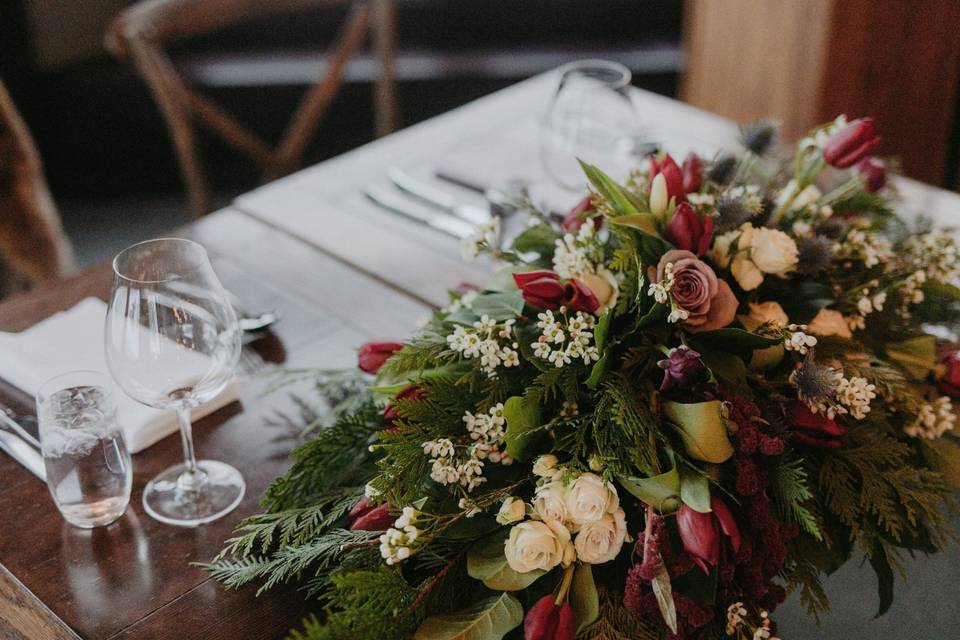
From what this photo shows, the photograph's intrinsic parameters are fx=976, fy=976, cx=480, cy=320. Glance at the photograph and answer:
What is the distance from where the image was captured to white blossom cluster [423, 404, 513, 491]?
0.79 metres

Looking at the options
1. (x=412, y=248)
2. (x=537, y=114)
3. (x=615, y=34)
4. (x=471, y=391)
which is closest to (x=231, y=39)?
(x=615, y=34)

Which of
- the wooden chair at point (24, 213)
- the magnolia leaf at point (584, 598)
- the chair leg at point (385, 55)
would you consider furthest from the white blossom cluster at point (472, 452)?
the chair leg at point (385, 55)

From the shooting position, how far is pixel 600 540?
0.75m

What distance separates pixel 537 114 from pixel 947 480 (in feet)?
3.43

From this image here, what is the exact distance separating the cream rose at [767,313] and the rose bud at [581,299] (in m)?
0.16

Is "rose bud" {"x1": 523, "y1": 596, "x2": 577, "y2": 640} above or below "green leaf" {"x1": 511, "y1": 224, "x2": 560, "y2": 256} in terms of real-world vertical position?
below

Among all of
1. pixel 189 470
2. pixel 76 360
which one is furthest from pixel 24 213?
pixel 189 470

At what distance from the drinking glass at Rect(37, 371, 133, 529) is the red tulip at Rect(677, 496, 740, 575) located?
0.51 metres

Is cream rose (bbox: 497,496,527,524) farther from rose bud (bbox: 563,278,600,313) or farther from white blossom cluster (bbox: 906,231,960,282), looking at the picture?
white blossom cluster (bbox: 906,231,960,282)

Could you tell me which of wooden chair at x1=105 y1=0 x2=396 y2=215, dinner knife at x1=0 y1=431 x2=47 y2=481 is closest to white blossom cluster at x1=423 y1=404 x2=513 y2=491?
dinner knife at x1=0 y1=431 x2=47 y2=481

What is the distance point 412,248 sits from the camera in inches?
54.1

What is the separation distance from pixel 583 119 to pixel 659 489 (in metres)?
0.74

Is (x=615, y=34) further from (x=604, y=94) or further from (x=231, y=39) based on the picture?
(x=604, y=94)

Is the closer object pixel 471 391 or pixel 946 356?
pixel 471 391
